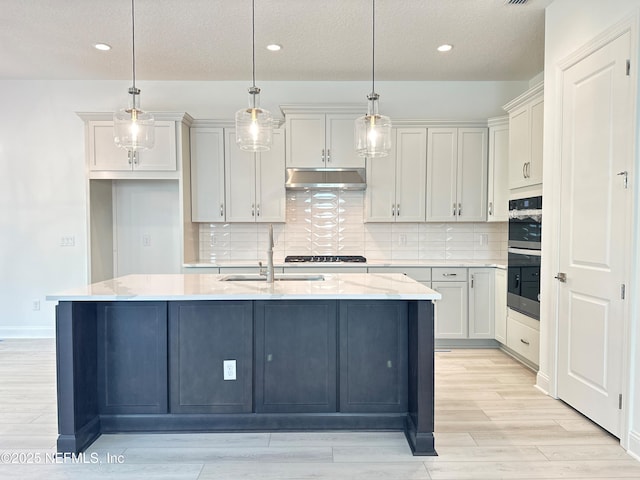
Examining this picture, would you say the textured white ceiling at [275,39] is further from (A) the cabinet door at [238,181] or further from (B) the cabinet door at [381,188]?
(B) the cabinet door at [381,188]

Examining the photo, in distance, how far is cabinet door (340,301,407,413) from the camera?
2484 millimetres

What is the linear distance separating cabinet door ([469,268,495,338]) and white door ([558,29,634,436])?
4.38 feet

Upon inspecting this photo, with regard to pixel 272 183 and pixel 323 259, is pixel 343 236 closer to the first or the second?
pixel 323 259

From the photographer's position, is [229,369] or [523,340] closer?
[229,369]

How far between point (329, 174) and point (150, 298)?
8.71ft

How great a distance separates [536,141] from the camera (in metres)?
3.53

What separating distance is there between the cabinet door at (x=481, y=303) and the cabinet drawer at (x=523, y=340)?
0.97 feet

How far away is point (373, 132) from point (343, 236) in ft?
7.55

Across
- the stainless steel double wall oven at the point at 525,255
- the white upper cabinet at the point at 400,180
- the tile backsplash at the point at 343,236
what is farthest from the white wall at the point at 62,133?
the stainless steel double wall oven at the point at 525,255

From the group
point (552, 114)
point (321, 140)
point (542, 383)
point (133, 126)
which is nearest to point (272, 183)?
point (321, 140)

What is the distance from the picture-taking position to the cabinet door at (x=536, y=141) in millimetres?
3447

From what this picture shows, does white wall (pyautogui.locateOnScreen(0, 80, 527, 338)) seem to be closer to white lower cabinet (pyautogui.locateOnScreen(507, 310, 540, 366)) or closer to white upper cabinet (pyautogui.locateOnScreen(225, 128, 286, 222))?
white upper cabinet (pyautogui.locateOnScreen(225, 128, 286, 222))

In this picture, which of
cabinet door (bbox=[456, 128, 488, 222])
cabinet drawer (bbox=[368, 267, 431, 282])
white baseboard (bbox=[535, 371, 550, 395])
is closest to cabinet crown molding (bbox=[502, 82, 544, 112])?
cabinet door (bbox=[456, 128, 488, 222])

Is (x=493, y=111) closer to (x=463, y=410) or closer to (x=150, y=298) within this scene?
(x=463, y=410)
